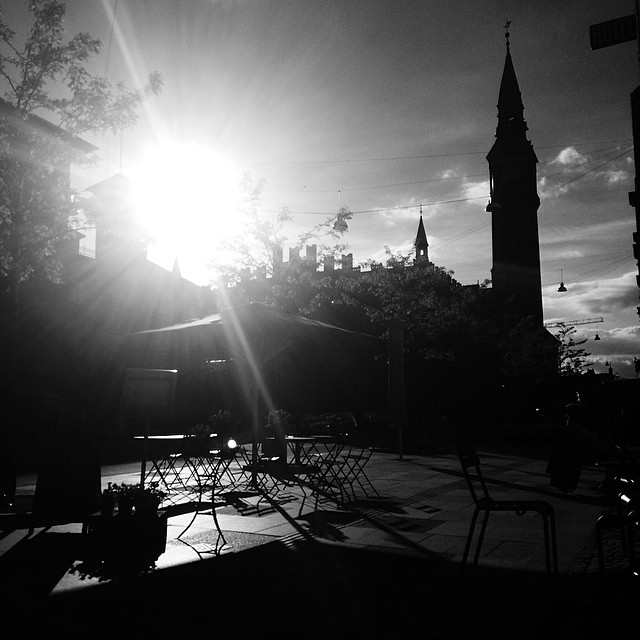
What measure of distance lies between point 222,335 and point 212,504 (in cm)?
467

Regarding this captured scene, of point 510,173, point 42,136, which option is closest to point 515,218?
point 510,173

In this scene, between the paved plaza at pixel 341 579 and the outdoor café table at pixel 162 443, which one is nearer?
the paved plaza at pixel 341 579

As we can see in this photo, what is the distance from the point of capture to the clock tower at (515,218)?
76.4 metres

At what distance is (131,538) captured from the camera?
5.62 m

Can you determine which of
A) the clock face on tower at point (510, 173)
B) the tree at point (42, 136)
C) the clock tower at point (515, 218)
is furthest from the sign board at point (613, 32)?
the clock face on tower at point (510, 173)

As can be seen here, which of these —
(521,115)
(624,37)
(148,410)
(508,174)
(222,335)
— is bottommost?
(148,410)

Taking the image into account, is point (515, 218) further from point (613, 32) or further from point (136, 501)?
point (136, 501)

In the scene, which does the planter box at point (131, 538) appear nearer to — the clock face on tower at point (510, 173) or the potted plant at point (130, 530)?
the potted plant at point (130, 530)

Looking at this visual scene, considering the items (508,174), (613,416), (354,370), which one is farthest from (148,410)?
(508,174)

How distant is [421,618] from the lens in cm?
436

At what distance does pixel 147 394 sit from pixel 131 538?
11.1 ft

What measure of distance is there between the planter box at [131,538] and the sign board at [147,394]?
9.46ft

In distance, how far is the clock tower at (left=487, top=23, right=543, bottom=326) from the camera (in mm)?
76375

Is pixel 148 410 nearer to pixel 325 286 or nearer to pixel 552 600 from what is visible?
pixel 552 600
